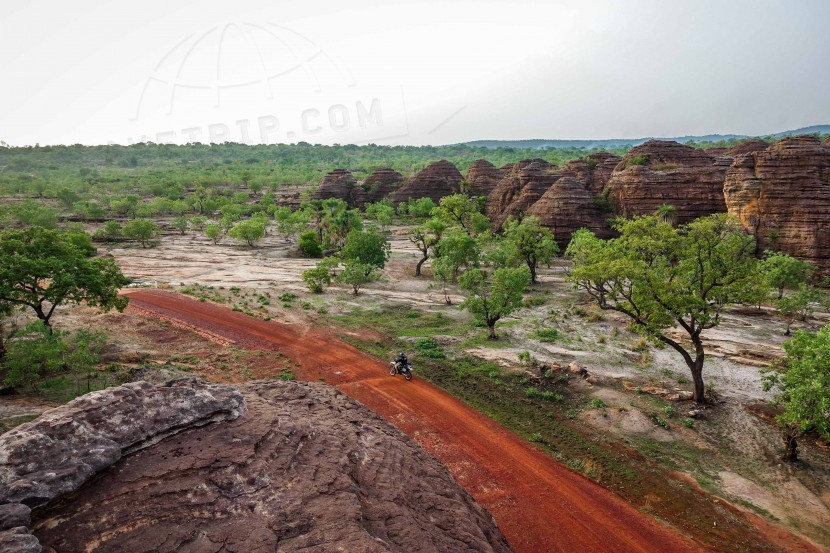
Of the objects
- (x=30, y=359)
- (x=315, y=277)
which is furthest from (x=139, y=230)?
(x=30, y=359)

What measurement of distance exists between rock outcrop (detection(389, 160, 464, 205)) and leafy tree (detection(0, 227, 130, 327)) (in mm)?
63897

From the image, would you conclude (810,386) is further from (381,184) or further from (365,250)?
(381,184)

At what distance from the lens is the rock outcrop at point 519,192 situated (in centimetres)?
5797

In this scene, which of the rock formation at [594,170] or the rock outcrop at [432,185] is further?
the rock outcrop at [432,185]

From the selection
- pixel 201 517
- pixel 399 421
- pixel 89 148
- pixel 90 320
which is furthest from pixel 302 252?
pixel 89 148

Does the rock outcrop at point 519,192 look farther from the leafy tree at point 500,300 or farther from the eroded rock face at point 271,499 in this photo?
the eroded rock face at point 271,499

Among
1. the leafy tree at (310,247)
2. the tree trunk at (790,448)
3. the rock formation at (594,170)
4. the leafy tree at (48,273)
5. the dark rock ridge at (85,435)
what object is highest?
the rock formation at (594,170)

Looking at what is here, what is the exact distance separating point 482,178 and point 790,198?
146 feet

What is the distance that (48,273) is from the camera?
18.3 metres

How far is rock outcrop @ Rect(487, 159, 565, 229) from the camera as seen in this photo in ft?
190

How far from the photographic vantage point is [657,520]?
11.5m

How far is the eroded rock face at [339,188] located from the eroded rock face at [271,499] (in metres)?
76.6

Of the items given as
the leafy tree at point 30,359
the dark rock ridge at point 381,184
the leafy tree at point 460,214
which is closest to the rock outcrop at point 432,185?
the dark rock ridge at point 381,184

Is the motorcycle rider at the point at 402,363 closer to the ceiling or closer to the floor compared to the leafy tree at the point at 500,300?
closer to the floor
